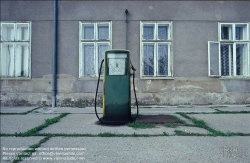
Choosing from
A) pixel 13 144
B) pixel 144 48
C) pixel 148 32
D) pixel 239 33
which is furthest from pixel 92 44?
pixel 239 33

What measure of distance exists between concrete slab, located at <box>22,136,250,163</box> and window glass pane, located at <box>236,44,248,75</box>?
4.37 meters

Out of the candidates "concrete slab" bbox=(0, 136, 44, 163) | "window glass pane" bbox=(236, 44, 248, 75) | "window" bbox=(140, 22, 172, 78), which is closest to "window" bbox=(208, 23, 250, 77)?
"window glass pane" bbox=(236, 44, 248, 75)

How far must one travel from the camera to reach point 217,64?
653 cm

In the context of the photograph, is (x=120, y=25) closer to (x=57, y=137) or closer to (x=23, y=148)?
(x=57, y=137)

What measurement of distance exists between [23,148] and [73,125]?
4.29 ft

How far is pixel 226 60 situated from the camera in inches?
265

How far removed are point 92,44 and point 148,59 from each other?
2.03m

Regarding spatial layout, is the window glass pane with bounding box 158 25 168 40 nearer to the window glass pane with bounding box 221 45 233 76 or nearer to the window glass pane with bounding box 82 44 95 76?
the window glass pane with bounding box 221 45 233 76

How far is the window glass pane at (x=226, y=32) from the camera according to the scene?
6.70m

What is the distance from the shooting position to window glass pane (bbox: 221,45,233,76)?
6.69 m

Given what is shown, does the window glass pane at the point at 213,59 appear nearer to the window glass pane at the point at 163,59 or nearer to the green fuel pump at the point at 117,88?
the window glass pane at the point at 163,59

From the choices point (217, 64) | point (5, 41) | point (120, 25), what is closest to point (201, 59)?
point (217, 64)

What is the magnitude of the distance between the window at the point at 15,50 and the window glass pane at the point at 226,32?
22.3 ft

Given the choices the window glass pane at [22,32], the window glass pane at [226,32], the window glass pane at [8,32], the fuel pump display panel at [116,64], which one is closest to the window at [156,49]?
the window glass pane at [226,32]
